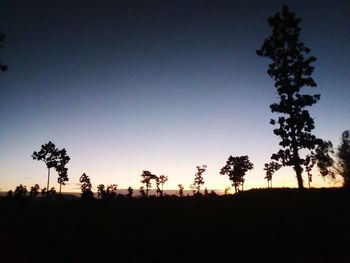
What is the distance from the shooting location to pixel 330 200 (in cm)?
2350

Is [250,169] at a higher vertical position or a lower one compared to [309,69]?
lower

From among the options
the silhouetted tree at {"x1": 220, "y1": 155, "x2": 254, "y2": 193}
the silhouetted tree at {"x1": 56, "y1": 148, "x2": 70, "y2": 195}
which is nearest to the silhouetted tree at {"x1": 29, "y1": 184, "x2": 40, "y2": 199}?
the silhouetted tree at {"x1": 56, "y1": 148, "x2": 70, "y2": 195}

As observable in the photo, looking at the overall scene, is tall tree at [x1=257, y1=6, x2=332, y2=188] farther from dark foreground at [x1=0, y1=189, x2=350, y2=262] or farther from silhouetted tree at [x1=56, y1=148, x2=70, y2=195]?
silhouetted tree at [x1=56, y1=148, x2=70, y2=195]

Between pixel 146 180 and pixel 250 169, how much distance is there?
3869 cm

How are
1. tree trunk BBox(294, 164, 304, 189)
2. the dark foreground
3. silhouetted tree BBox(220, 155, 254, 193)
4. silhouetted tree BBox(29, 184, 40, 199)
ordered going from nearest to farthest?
the dark foreground < tree trunk BBox(294, 164, 304, 189) < silhouetted tree BBox(29, 184, 40, 199) < silhouetted tree BBox(220, 155, 254, 193)

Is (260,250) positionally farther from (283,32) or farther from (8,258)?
(283,32)

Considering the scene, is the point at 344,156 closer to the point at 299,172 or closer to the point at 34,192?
the point at 299,172

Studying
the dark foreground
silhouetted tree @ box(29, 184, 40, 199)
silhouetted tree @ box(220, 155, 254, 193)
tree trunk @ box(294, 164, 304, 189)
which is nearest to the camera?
the dark foreground

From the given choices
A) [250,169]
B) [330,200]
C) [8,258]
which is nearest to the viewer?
[8,258]

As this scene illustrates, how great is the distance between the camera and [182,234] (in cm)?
1560

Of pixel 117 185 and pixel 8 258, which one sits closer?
pixel 8 258

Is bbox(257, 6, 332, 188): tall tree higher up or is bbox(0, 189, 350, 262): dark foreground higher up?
bbox(257, 6, 332, 188): tall tree

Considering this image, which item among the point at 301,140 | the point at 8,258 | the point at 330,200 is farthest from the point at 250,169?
the point at 8,258

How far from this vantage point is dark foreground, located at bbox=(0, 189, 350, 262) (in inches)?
524
